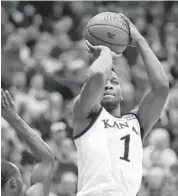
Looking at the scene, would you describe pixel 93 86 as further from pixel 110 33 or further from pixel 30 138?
pixel 30 138

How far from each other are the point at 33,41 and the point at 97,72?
6.90 meters

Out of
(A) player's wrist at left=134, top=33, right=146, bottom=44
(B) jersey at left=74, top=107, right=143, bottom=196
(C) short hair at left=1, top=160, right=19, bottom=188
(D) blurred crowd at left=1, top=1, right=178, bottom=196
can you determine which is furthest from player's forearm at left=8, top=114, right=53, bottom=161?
(D) blurred crowd at left=1, top=1, right=178, bottom=196

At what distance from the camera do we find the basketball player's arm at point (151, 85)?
14.7 feet

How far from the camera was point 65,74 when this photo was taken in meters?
9.77

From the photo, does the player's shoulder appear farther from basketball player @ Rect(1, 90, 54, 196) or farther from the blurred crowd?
the blurred crowd

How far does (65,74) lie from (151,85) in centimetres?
532

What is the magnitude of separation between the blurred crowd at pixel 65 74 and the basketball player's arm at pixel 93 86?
11.8 feet

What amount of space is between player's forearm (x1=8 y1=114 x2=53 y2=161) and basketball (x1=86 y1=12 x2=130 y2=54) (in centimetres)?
137

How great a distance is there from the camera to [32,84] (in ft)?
31.2

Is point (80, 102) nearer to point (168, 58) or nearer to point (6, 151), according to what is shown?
point (6, 151)

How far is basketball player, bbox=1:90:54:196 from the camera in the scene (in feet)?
10.6

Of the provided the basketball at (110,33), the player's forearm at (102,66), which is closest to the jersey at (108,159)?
the player's forearm at (102,66)

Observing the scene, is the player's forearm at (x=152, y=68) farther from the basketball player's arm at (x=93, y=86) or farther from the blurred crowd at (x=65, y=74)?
the blurred crowd at (x=65, y=74)

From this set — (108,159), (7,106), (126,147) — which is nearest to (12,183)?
(7,106)
